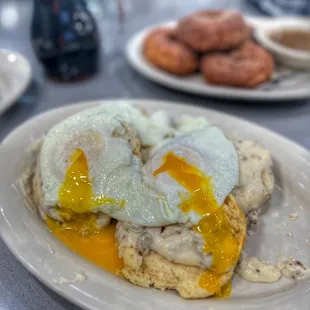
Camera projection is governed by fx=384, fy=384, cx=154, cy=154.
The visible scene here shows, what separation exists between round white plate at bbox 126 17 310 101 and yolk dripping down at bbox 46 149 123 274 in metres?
0.90

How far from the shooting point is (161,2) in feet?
11.3

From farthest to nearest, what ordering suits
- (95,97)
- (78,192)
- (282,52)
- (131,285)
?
(282,52), (95,97), (78,192), (131,285)

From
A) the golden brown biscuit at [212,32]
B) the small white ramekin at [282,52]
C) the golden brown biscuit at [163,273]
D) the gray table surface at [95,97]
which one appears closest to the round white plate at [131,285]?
the golden brown biscuit at [163,273]

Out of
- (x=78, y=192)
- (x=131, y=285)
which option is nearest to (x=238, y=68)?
(x=78, y=192)

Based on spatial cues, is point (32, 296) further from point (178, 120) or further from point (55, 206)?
point (178, 120)

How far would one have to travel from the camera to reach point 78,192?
3.60 feet

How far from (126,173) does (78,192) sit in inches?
5.9

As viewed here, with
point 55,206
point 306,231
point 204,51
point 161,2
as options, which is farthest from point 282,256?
point 161,2

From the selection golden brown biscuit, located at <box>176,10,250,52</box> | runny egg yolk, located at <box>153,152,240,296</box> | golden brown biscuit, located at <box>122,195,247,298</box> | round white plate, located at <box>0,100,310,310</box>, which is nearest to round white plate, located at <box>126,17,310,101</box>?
golden brown biscuit, located at <box>176,10,250,52</box>

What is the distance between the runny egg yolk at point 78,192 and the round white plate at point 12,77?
2.31 ft

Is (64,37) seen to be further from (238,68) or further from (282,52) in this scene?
(282,52)

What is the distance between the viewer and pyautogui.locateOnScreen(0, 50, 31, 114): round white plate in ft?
5.66

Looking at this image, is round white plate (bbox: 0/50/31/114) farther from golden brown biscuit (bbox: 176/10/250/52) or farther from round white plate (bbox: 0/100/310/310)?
golden brown biscuit (bbox: 176/10/250/52)

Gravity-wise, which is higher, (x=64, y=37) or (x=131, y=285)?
(x=64, y=37)
